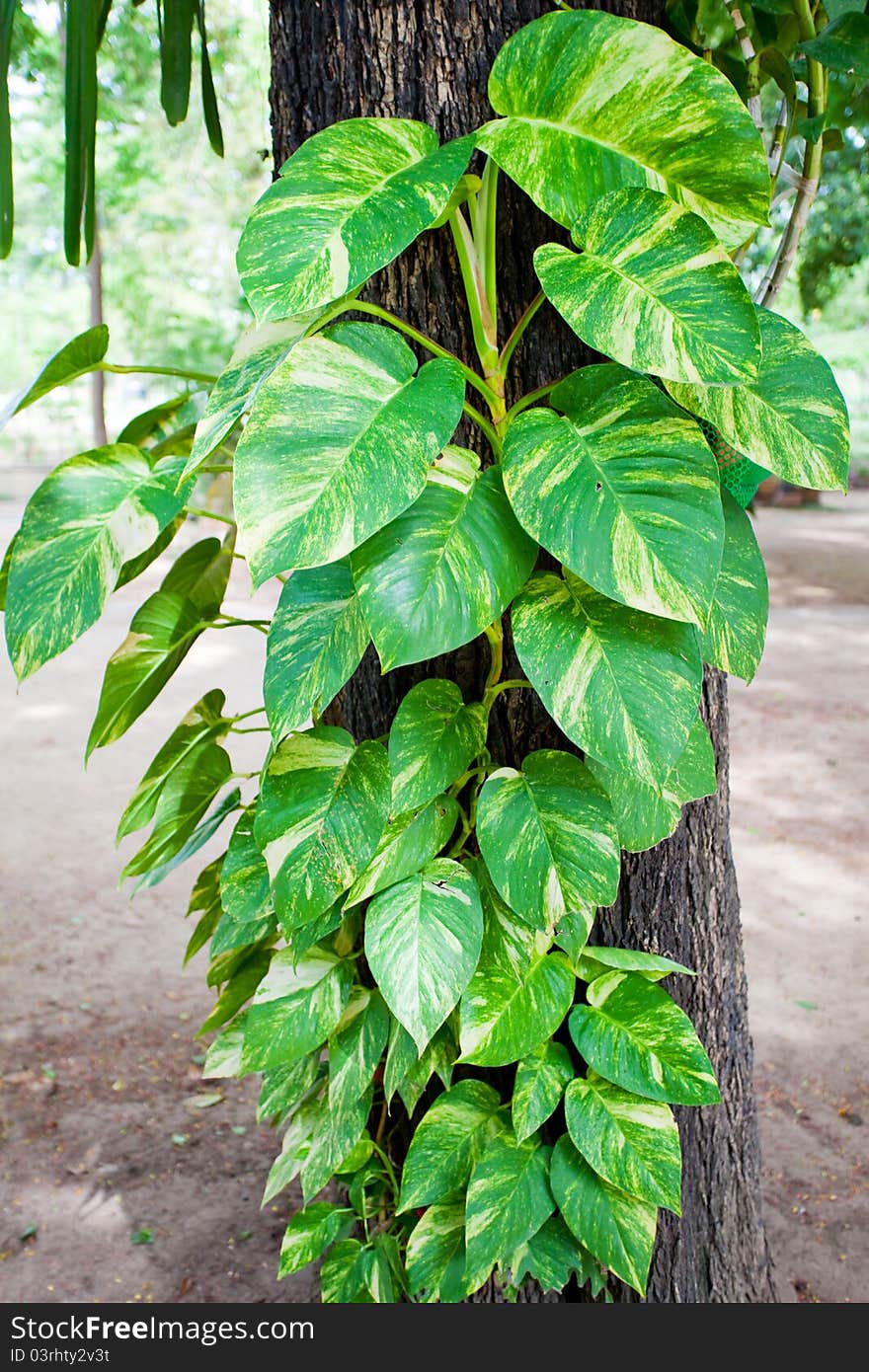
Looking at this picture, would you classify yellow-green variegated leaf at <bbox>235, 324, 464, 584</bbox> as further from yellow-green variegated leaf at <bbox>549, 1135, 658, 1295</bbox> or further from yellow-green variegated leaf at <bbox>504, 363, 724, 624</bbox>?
yellow-green variegated leaf at <bbox>549, 1135, 658, 1295</bbox>

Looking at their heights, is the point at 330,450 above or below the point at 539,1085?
above

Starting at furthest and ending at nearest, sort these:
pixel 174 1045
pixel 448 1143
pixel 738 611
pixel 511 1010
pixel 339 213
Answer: pixel 174 1045 < pixel 448 1143 < pixel 511 1010 < pixel 738 611 < pixel 339 213

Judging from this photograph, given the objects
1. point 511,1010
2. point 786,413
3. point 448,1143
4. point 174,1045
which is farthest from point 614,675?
point 174,1045

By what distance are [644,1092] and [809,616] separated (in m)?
6.20

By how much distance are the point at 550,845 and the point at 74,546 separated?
51 cm

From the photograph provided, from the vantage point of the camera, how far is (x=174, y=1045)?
2.40 meters

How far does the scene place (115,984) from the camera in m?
2.66

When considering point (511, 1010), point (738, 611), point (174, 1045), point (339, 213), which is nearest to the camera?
point (339, 213)

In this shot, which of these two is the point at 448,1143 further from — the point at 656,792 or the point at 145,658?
the point at 145,658

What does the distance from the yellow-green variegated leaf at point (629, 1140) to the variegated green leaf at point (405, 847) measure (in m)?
0.31

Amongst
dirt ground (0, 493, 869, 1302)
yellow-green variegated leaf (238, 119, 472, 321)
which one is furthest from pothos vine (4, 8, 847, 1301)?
dirt ground (0, 493, 869, 1302)

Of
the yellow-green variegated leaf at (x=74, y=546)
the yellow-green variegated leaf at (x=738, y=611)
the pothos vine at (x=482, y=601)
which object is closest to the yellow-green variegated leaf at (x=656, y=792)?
the pothos vine at (x=482, y=601)

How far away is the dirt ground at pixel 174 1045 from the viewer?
1733 millimetres

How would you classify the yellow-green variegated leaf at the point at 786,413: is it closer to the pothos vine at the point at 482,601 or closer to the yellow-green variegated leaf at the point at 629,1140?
the pothos vine at the point at 482,601
